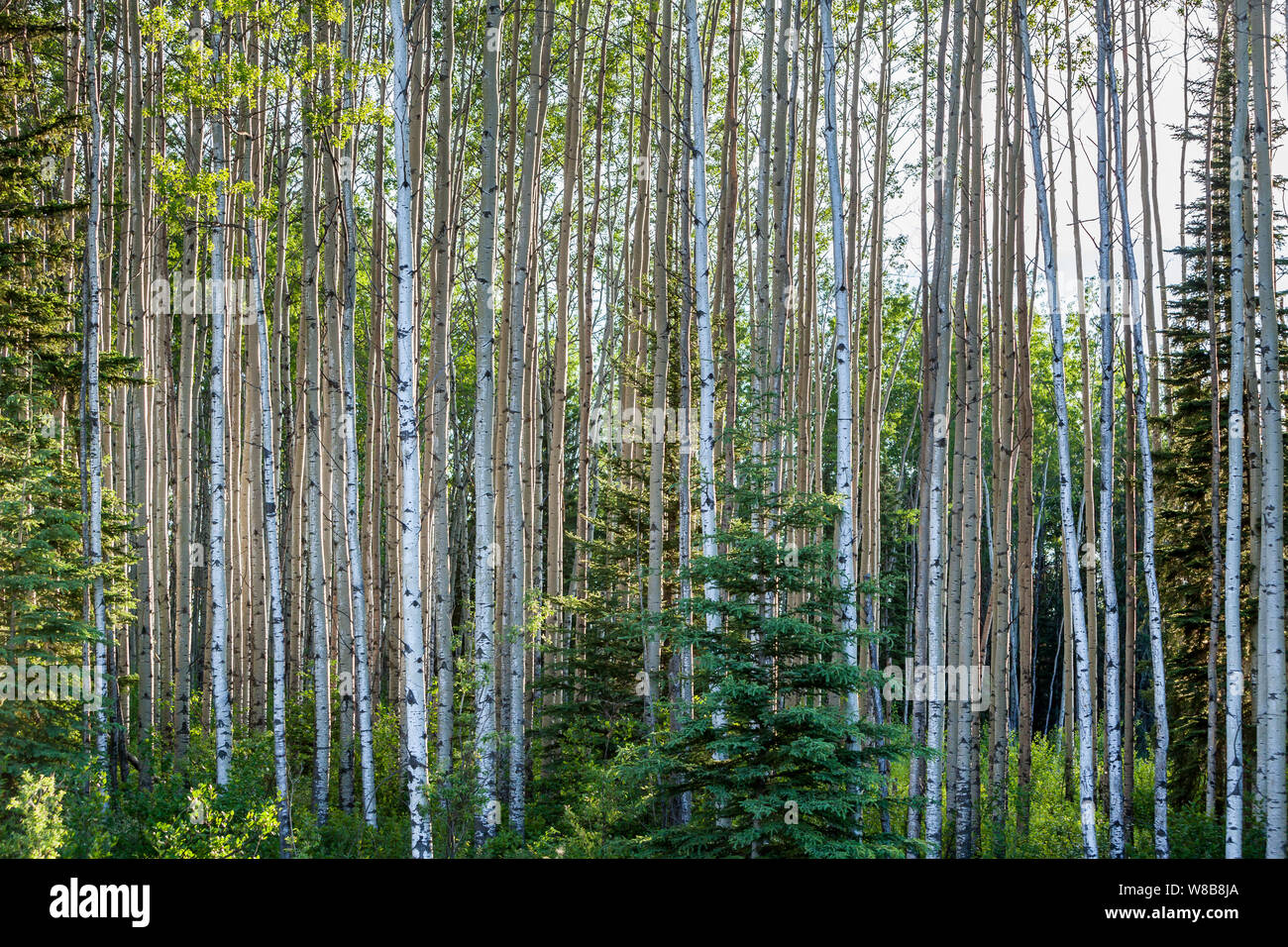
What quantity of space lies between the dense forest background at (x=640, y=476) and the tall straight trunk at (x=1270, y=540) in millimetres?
30

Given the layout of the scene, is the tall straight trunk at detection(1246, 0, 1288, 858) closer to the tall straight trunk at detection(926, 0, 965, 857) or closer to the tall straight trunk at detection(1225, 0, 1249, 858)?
the tall straight trunk at detection(1225, 0, 1249, 858)

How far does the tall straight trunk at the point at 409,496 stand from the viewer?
5.59m

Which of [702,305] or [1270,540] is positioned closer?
[1270,540]

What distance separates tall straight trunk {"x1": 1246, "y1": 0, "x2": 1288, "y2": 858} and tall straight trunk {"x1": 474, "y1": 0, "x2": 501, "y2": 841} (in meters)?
5.40

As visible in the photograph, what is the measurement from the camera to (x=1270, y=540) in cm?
614

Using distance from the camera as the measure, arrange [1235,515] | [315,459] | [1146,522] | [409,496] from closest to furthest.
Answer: [409,496], [1235,515], [1146,522], [315,459]

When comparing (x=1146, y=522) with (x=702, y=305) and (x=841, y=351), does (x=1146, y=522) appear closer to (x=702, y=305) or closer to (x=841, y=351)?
(x=841, y=351)

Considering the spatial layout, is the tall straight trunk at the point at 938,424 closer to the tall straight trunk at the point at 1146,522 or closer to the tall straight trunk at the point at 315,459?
the tall straight trunk at the point at 1146,522

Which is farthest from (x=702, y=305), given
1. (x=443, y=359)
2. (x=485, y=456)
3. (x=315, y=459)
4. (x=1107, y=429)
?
(x=315, y=459)

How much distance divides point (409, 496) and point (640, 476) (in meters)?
4.86

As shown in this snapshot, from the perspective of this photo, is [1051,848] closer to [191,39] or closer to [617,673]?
[617,673]

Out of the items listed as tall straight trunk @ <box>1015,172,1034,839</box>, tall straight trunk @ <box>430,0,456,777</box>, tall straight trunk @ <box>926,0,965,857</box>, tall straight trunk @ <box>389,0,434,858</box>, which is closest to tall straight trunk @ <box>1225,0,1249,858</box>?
tall straight trunk @ <box>1015,172,1034,839</box>
